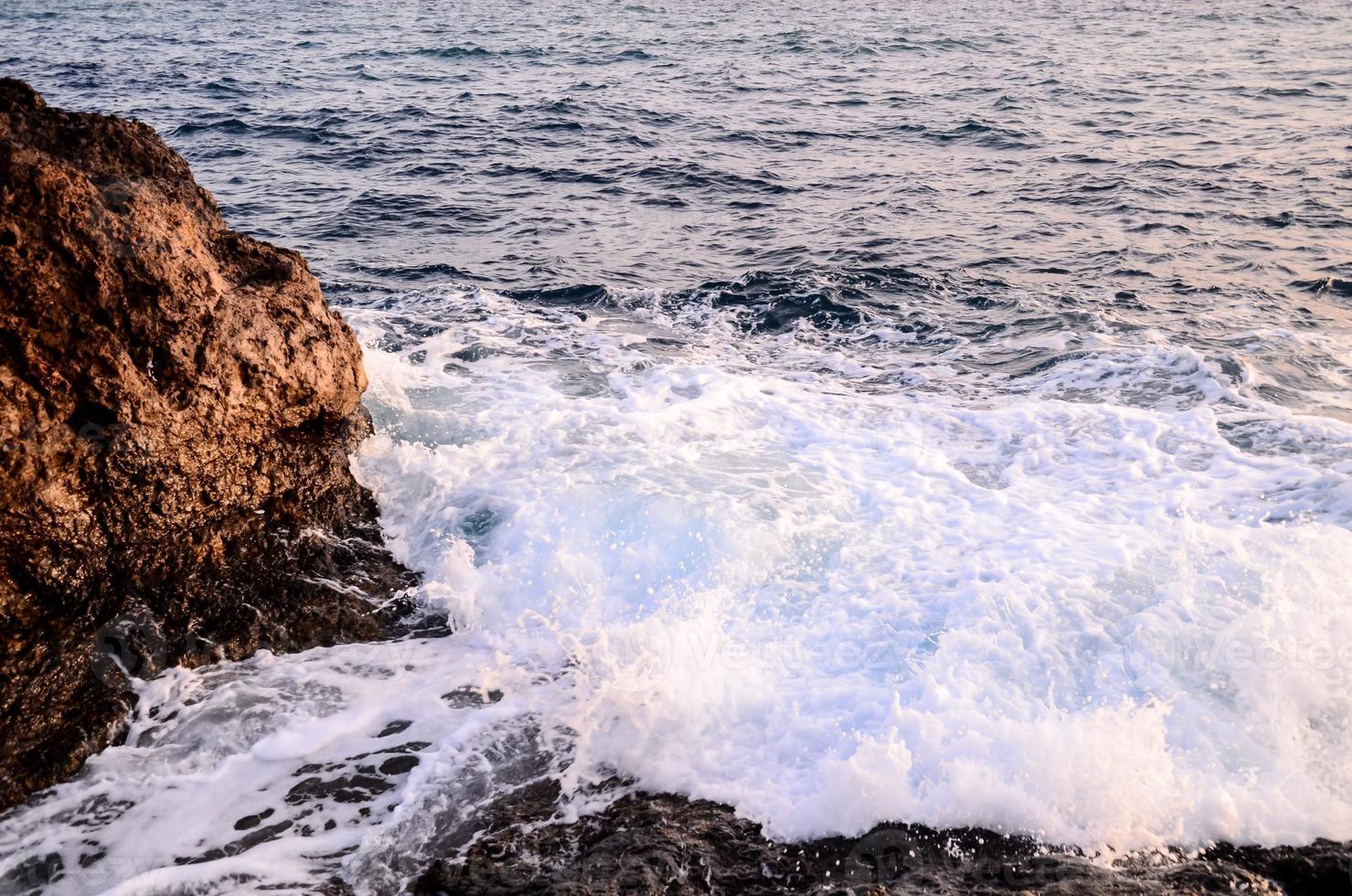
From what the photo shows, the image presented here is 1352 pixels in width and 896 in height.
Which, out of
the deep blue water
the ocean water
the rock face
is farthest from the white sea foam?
the deep blue water

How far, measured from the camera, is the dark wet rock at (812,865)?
2.96 m

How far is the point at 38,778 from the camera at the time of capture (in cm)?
339

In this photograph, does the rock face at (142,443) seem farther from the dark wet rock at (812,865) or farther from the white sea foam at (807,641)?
the dark wet rock at (812,865)

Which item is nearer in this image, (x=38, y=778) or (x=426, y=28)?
(x=38, y=778)

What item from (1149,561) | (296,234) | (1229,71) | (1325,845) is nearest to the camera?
(1325,845)

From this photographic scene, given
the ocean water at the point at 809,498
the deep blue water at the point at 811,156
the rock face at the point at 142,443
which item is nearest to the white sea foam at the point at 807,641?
the ocean water at the point at 809,498

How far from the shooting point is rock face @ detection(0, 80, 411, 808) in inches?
143

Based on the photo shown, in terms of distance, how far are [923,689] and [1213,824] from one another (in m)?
1.08

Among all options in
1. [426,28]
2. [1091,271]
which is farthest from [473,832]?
[426,28]

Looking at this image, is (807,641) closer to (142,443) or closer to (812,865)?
(812,865)

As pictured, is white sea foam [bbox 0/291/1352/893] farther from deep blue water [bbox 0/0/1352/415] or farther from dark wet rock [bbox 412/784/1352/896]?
deep blue water [bbox 0/0/1352/415]

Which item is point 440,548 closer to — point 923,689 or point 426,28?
point 923,689

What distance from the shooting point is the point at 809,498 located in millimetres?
5371

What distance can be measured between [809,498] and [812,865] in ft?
8.24
